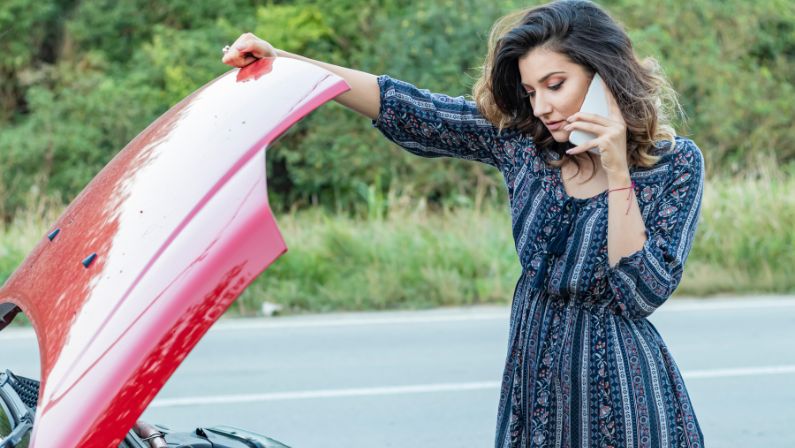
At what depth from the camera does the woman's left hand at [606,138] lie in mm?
2004

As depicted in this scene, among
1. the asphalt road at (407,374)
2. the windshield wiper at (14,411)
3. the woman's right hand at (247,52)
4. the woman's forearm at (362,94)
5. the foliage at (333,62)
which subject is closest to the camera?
the windshield wiper at (14,411)

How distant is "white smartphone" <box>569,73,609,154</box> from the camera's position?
2033 millimetres

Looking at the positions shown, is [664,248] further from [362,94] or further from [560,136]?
[362,94]

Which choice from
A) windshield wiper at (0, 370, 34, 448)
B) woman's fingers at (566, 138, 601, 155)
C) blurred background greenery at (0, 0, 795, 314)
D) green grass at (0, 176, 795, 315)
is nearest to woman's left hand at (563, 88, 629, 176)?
woman's fingers at (566, 138, 601, 155)

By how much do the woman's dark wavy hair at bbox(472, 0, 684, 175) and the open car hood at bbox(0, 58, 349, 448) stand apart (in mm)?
595

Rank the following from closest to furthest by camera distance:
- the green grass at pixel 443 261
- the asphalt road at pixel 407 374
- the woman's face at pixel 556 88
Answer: the woman's face at pixel 556 88 → the asphalt road at pixel 407 374 → the green grass at pixel 443 261

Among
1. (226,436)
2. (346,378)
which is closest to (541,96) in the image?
(226,436)

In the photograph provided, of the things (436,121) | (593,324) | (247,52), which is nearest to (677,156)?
(593,324)

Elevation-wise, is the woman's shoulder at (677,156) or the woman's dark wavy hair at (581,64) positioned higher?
the woman's dark wavy hair at (581,64)

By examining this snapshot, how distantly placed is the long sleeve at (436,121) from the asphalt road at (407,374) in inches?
128

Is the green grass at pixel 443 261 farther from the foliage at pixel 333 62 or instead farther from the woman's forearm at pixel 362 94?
the woman's forearm at pixel 362 94

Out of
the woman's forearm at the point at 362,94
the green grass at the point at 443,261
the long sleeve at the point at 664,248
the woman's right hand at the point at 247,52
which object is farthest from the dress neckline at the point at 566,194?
the green grass at the point at 443,261

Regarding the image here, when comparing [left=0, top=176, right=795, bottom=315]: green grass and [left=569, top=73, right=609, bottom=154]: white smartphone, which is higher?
[left=0, top=176, right=795, bottom=315]: green grass

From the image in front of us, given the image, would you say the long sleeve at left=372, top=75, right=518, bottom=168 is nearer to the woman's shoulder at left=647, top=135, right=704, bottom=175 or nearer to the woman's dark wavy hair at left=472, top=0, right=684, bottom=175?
the woman's dark wavy hair at left=472, top=0, right=684, bottom=175
